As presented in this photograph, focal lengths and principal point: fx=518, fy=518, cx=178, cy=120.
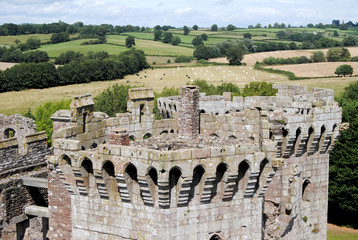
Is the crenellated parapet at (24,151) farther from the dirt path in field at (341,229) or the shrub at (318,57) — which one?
the shrub at (318,57)

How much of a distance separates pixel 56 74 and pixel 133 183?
93.6 m

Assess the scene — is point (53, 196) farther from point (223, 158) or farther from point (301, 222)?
point (301, 222)

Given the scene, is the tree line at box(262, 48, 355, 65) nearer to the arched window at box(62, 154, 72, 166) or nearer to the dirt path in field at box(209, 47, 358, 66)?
the dirt path in field at box(209, 47, 358, 66)

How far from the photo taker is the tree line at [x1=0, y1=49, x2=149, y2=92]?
104 metres

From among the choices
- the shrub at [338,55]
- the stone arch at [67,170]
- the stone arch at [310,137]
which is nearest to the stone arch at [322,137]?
the stone arch at [310,137]

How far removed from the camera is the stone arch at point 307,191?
28953 millimetres

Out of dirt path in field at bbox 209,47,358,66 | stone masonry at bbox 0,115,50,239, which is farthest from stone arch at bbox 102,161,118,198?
dirt path in field at bbox 209,47,358,66

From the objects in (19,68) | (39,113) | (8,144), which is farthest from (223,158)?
(19,68)

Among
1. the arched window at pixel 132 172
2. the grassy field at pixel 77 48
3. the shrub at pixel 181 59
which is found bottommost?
the shrub at pixel 181 59

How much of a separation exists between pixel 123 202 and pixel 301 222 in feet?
44.8

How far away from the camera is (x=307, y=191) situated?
2914cm

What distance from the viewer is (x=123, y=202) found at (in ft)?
61.0

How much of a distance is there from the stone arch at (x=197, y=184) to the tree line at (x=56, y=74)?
91.4 metres

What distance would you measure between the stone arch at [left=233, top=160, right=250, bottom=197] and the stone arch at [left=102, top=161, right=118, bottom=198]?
436 centimetres
